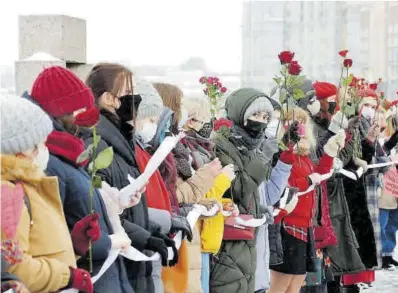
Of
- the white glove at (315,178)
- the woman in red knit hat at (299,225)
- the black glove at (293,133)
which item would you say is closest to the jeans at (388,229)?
the woman in red knit hat at (299,225)

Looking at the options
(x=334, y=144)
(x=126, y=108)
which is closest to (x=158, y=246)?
(x=126, y=108)

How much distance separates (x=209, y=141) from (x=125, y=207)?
2172 millimetres

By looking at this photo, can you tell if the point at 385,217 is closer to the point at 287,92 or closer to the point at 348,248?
the point at 348,248

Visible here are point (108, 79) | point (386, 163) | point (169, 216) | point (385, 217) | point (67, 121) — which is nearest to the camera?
point (67, 121)

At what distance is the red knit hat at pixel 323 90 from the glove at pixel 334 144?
1.74ft

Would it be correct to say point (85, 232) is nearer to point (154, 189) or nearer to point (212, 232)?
point (154, 189)

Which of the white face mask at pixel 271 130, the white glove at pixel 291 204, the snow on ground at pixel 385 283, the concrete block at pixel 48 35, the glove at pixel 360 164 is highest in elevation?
the concrete block at pixel 48 35

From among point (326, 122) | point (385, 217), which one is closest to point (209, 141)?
point (326, 122)

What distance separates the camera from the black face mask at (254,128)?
20.8 ft

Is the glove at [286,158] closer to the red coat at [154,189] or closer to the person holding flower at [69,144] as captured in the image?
the red coat at [154,189]

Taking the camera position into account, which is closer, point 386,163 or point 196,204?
point 196,204

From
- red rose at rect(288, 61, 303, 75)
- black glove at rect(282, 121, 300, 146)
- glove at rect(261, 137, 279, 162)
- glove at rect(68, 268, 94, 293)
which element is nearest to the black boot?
black glove at rect(282, 121, 300, 146)

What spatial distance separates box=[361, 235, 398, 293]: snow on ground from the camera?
29.9 ft

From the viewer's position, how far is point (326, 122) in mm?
8047
